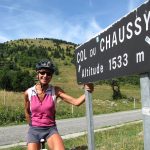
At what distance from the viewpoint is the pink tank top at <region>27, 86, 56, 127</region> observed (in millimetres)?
5734

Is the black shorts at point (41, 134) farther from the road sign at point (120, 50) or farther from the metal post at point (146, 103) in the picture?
the metal post at point (146, 103)

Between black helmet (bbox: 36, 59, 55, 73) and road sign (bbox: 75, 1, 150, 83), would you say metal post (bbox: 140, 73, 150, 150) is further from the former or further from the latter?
black helmet (bbox: 36, 59, 55, 73)

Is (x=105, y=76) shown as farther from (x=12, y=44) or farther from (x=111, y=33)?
(x=12, y=44)

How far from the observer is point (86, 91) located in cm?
513

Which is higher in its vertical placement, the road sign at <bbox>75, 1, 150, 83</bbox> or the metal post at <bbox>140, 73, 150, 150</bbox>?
the road sign at <bbox>75, 1, 150, 83</bbox>

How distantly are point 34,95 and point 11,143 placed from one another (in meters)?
8.41

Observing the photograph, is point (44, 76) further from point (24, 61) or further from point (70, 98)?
point (24, 61)

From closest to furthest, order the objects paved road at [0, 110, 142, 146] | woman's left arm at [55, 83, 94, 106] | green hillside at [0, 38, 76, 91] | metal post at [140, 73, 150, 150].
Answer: metal post at [140, 73, 150, 150] → woman's left arm at [55, 83, 94, 106] → paved road at [0, 110, 142, 146] → green hillside at [0, 38, 76, 91]

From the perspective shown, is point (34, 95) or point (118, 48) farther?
point (34, 95)

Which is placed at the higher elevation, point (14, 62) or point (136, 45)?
point (14, 62)

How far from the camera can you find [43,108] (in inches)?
226

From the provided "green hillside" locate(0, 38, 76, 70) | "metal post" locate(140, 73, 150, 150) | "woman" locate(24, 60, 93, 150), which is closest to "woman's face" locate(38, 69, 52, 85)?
"woman" locate(24, 60, 93, 150)

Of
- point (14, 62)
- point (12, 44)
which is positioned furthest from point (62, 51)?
point (14, 62)

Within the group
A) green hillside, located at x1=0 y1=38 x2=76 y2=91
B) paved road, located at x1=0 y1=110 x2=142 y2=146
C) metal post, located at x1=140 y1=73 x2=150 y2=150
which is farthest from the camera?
green hillside, located at x1=0 y1=38 x2=76 y2=91
